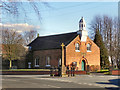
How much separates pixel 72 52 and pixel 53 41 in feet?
24.2

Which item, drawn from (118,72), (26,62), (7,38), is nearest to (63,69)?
(118,72)

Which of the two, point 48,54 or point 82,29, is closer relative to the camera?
point 82,29

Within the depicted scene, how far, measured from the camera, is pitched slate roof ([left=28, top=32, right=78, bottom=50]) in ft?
166

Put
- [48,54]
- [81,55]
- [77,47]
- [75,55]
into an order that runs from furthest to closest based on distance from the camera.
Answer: [48,54] → [77,47] → [81,55] → [75,55]

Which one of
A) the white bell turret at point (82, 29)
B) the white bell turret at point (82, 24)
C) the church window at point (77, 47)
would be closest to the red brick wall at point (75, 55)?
the church window at point (77, 47)

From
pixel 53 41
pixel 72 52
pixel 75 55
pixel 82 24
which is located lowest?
pixel 75 55

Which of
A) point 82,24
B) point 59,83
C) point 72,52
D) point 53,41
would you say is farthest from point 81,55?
point 59,83

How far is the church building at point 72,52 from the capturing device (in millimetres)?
48219

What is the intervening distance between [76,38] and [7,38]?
1472 cm

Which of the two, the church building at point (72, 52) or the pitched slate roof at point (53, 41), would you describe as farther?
the pitched slate roof at point (53, 41)

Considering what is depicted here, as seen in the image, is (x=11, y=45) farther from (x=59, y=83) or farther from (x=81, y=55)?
(x=59, y=83)

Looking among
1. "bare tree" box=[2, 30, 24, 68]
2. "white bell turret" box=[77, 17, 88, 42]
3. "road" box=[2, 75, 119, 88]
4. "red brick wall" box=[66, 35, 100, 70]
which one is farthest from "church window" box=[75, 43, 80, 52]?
"road" box=[2, 75, 119, 88]

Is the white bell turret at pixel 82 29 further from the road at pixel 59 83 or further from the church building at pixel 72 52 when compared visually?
the road at pixel 59 83

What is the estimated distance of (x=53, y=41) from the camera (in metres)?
53.8
